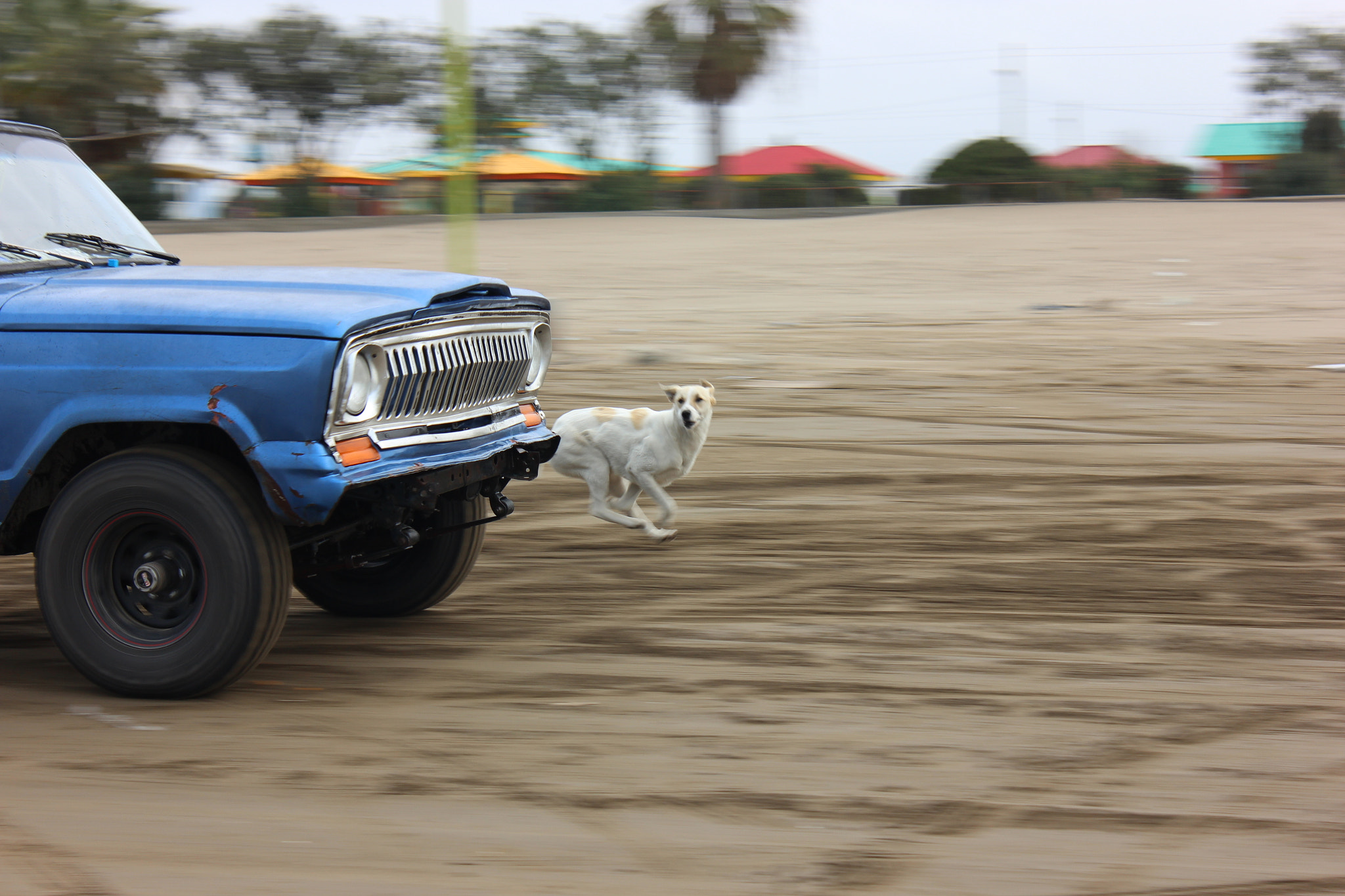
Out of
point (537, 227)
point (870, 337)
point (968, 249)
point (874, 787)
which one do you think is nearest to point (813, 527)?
point (874, 787)

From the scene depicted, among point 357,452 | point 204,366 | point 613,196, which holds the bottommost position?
point 357,452

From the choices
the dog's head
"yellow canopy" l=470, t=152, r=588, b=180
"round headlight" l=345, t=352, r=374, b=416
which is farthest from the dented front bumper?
"yellow canopy" l=470, t=152, r=588, b=180

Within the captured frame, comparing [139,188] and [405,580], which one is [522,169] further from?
[405,580]

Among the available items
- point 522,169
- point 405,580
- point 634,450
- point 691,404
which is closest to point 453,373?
point 405,580

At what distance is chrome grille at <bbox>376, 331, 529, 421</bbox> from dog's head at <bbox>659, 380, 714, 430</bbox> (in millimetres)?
1692

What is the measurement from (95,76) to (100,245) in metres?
41.5

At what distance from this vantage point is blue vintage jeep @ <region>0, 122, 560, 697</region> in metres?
4.44

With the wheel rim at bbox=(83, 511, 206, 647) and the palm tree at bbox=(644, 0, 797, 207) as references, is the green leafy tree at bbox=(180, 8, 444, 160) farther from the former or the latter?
the wheel rim at bbox=(83, 511, 206, 647)

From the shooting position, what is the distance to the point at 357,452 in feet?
15.0

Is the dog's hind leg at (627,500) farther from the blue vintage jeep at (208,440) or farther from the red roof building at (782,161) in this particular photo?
the red roof building at (782,161)

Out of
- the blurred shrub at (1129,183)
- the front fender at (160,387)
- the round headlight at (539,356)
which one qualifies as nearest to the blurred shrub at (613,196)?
the blurred shrub at (1129,183)

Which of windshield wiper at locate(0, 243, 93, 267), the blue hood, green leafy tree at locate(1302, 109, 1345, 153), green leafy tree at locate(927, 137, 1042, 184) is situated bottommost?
the blue hood

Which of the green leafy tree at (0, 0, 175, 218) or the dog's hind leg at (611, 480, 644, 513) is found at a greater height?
the green leafy tree at (0, 0, 175, 218)

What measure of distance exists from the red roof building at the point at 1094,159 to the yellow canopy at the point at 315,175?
24.8 metres
